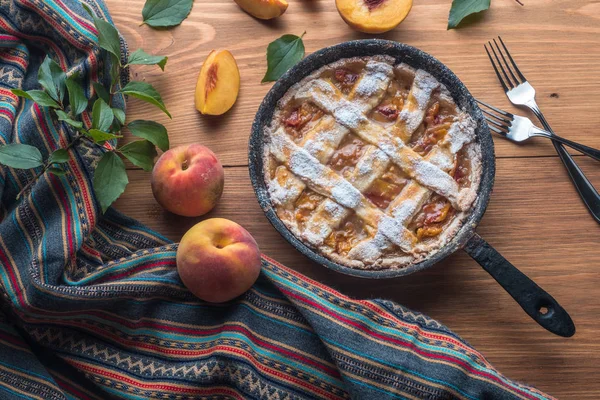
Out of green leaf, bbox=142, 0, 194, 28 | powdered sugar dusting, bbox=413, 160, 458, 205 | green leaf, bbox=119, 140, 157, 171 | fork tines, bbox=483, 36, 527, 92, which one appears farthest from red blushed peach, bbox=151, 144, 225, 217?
fork tines, bbox=483, 36, 527, 92

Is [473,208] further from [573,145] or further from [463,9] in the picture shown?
[463,9]

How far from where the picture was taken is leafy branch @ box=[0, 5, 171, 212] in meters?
1.27

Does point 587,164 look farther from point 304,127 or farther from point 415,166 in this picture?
point 304,127

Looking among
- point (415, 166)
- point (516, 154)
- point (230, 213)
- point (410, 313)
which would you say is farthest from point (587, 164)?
point (230, 213)

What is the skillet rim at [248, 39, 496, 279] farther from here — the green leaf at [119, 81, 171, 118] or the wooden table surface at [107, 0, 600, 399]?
the green leaf at [119, 81, 171, 118]

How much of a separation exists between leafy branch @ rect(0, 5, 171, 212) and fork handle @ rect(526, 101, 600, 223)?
2.88ft

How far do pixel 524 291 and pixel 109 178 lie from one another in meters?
0.87

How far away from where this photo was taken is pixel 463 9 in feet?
4.81

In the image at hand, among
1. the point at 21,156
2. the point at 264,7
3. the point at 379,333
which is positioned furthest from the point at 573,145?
the point at 21,156

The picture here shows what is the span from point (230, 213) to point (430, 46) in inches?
23.8

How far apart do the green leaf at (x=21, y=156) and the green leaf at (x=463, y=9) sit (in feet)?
3.11

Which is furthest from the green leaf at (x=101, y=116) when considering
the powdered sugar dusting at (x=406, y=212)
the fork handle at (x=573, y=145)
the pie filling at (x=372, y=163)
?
the fork handle at (x=573, y=145)

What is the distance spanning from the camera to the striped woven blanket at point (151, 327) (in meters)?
1.29

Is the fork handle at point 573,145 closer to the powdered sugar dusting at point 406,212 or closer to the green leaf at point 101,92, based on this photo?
the powdered sugar dusting at point 406,212
